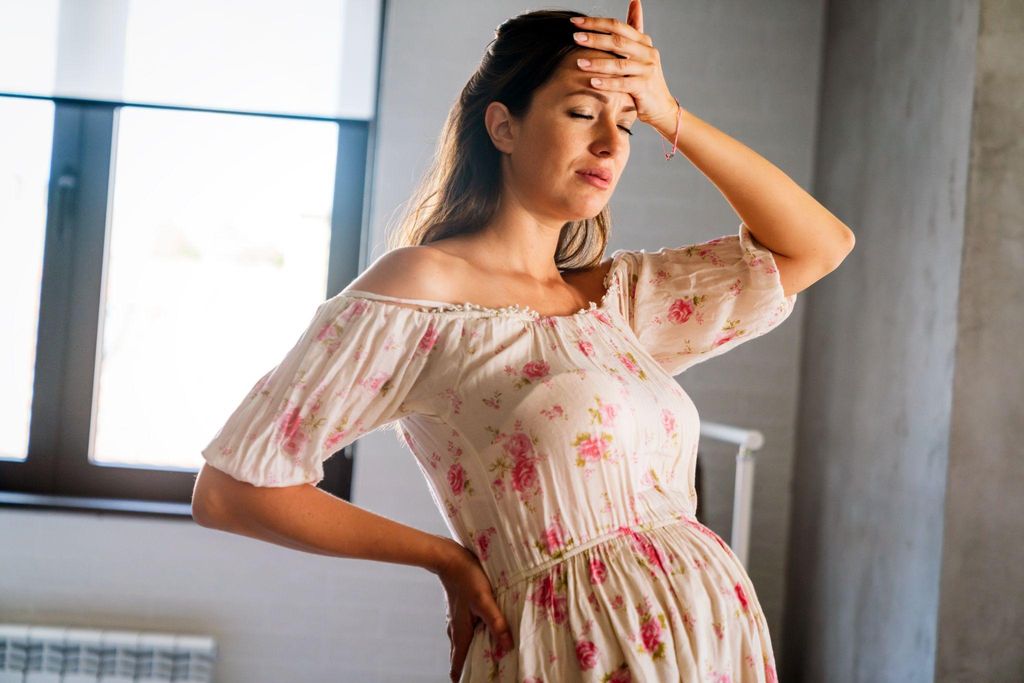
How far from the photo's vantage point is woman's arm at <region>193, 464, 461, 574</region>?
0.95m

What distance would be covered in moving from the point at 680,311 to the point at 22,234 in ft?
8.96

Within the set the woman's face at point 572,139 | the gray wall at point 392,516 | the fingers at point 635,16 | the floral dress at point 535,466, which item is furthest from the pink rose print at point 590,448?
the gray wall at point 392,516

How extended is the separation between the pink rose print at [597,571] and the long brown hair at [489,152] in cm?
41

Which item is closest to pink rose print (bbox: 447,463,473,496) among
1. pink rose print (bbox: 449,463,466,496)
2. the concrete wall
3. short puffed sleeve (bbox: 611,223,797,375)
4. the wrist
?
pink rose print (bbox: 449,463,466,496)

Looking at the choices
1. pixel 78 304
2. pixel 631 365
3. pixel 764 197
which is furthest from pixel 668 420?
pixel 78 304

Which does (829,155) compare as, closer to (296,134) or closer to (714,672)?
(296,134)

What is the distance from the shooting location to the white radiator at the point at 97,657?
290cm

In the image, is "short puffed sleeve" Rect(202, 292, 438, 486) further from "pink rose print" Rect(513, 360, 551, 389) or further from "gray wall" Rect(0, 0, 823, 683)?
"gray wall" Rect(0, 0, 823, 683)

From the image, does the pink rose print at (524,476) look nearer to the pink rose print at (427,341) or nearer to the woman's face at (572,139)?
the pink rose print at (427,341)

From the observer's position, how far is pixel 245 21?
2.87m

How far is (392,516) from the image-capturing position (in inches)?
118

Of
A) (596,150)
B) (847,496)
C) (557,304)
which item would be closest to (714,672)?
(557,304)

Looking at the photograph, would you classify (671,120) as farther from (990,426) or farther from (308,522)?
(990,426)

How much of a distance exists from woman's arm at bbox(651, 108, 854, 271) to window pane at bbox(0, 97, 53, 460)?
107 inches
